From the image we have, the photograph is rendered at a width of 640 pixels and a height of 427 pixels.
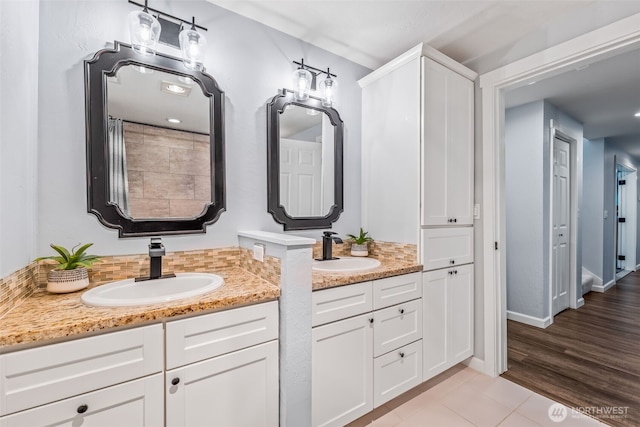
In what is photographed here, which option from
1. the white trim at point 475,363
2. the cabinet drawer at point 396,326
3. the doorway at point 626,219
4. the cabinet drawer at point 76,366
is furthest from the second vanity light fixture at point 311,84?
the doorway at point 626,219

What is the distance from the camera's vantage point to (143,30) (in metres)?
1.42

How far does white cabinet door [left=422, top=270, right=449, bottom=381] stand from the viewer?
187cm

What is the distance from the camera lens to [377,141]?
2.18 meters

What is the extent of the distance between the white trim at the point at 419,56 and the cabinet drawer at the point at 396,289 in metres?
1.41

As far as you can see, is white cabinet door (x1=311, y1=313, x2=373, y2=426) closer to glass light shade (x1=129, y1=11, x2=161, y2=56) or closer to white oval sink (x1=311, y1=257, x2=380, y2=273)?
white oval sink (x1=311, y1=257, x2=380, y2=273)

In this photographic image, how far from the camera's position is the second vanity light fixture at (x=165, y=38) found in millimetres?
1415

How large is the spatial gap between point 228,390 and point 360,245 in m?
1.28

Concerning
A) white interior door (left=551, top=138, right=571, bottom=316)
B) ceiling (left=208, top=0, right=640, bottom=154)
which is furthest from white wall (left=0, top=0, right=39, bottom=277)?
white interior door (left=551, top=138, right=571, bottom=316)

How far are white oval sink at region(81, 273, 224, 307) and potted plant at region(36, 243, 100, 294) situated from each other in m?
0.08

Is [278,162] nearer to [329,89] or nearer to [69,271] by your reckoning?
[329,89]

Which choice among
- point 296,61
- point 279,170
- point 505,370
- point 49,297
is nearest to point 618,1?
point 296,61

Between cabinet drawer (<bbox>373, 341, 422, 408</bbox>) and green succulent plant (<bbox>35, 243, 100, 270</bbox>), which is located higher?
green succulent plant (<bbox>35, 243, 100, 270</bbox>)

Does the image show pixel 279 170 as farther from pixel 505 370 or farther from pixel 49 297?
pixel 505 370

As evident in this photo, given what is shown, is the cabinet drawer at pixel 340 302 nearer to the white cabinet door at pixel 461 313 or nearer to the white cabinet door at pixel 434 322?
the white cabinet door at pixel 434 322
